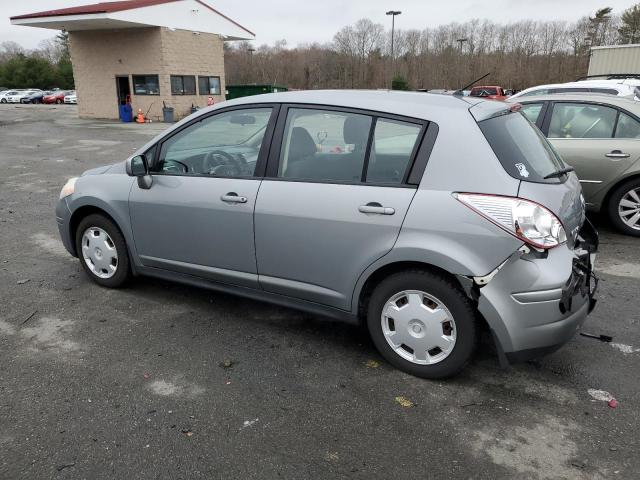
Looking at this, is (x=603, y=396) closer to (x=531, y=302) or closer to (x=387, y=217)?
(x=531, y=302)

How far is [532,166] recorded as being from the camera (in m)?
3.18

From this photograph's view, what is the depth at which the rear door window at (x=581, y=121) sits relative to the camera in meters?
6.36

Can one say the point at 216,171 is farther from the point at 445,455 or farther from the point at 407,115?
the point at 445,455

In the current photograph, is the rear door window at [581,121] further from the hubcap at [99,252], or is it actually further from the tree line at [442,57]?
the tree line at [442,57]

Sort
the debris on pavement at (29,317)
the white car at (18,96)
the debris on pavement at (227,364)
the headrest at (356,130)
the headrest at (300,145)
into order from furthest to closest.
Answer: the white car at (18,96) → the debris on pavement at (29,317) → the headrest at (300,145) → the debris on pavement at (227,364) → the headrest at (356,130)

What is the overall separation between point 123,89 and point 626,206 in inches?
1077

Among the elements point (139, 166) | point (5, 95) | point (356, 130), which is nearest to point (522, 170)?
point (356, 130)

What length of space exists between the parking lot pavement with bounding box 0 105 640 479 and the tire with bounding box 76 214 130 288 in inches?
6.6

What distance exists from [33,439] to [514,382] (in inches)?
108

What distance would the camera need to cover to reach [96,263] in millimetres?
4727

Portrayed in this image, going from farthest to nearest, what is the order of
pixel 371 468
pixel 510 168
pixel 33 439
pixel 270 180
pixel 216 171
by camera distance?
pixel 216 171, pixel 270 180, pixel 510 168, pixel 33 439, pixel 371 468

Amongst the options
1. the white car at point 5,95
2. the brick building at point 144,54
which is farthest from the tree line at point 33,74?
the brick building at point 144,54

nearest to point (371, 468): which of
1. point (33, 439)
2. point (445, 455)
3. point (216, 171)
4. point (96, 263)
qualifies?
point (445, 455)

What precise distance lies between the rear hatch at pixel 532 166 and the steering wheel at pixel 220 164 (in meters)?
1.69
